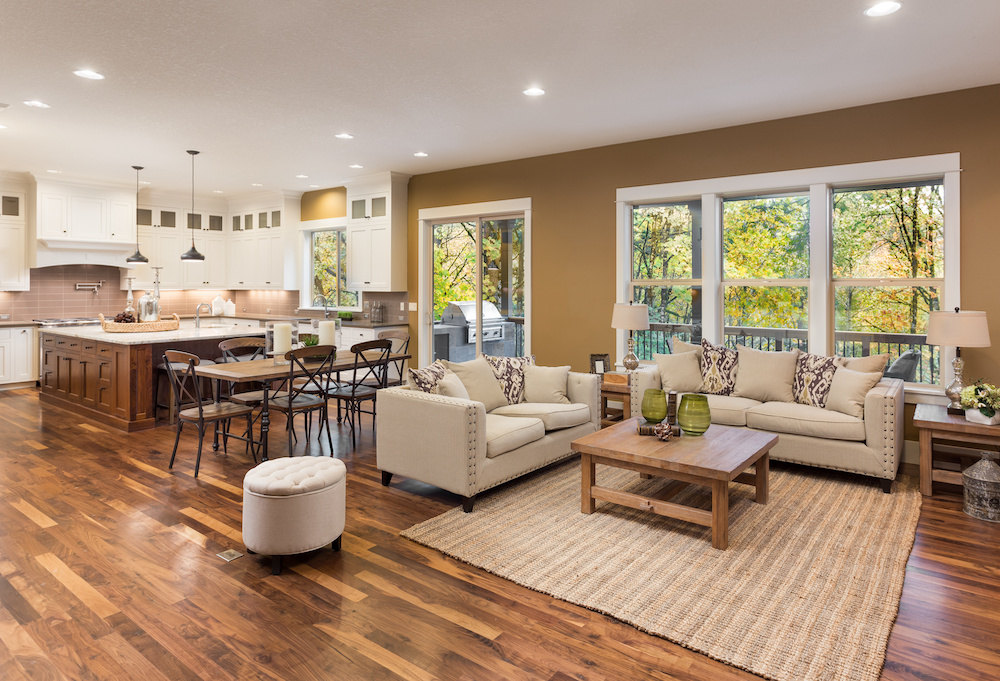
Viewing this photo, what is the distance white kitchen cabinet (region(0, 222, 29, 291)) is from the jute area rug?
7.77 meters

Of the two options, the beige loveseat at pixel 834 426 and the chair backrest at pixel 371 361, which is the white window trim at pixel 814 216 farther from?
the chair backrest at pixel 371 361

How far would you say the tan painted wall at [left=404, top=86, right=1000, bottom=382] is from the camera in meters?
4.45

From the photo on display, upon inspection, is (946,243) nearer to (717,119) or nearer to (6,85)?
(717,119)

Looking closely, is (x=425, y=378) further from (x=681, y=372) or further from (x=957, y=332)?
(x=957, y=332)

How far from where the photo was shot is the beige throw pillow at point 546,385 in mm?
4730

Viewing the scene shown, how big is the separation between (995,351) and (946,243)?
857 millimetres

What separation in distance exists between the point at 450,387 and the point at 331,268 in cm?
575

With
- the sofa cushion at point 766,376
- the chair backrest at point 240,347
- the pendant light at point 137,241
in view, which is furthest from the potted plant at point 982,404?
the pendant light at point 137,241

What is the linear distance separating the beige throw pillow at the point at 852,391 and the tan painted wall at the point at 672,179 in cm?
99

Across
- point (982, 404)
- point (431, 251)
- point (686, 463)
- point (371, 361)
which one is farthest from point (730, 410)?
point (431, 251)

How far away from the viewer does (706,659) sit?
86.6 inches

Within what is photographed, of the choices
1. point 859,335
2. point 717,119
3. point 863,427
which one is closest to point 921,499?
point 863,427

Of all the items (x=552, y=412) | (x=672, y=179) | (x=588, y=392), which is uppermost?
(x=672, y=179)

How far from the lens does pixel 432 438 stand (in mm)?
3744
